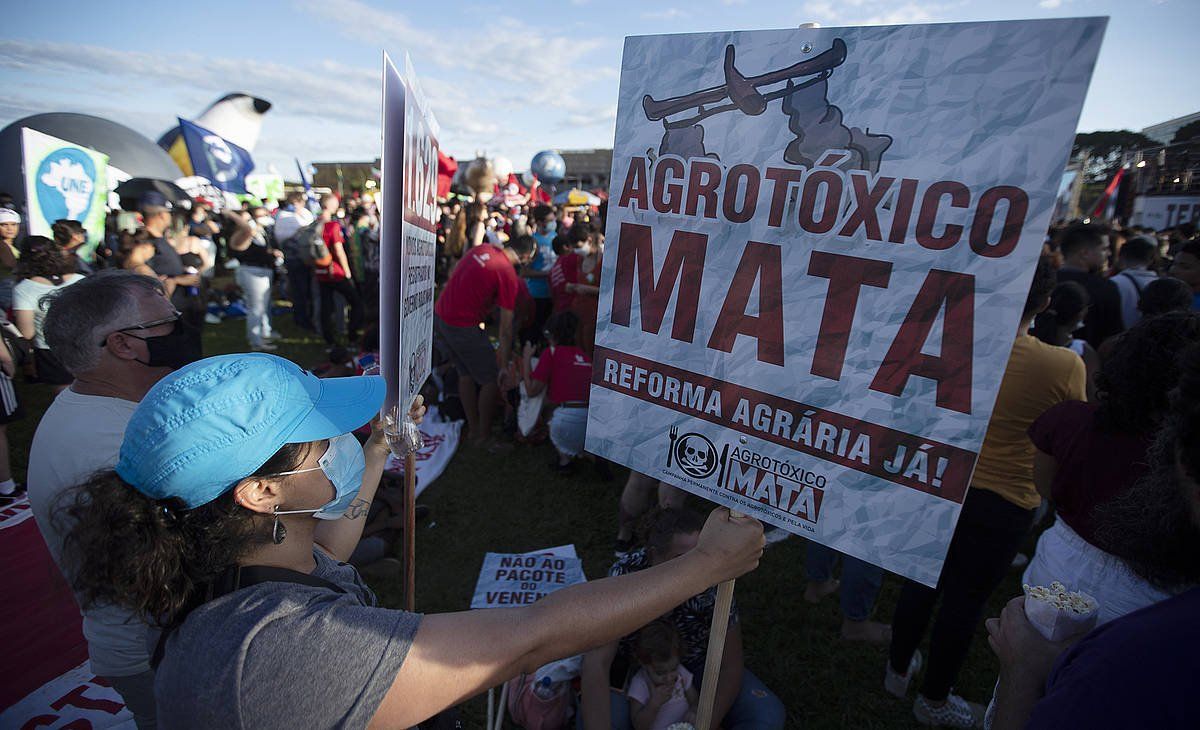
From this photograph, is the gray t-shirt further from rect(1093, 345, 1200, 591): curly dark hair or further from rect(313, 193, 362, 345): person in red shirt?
rect(313, 193, 362, 345): person in red shirt

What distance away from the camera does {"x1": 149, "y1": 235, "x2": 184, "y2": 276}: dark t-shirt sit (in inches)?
246

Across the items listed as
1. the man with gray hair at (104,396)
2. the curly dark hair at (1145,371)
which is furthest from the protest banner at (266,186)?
the curly dark hair at (1145,371)

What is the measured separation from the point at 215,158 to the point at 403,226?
1618cm

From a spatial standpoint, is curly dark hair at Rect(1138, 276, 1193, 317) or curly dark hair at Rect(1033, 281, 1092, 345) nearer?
curly dark hair at Rect(1033, 281, 1092, 345)

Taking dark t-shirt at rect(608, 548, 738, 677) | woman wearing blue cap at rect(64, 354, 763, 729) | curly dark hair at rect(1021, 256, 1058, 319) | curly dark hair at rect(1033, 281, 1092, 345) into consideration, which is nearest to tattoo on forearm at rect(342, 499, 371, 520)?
woman wearing blue cap at rect(64, 354, 763, 729)

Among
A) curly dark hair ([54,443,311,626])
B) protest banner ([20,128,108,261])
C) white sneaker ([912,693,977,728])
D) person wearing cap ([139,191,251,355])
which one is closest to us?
curly dark hair ([54,443,311,626])

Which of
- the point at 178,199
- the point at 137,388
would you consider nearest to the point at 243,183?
the point at 178,199

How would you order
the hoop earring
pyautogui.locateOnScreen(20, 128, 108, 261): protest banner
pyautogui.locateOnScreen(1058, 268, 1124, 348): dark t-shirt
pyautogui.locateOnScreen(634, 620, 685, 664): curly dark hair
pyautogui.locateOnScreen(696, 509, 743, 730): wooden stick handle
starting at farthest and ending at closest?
pyautogui.locateOnScreen(20, 128, 108, 261): protest banner < pyautogui.locateOnScreen(1058, 268, 1124, 348): dark t-shirt < pyautogui.locateOnScreen(634, 620, 685, 664): curly dark hair < pyautogui.locateOnScreen(696, 509, 743, 730): wooden stick handle < the hoop earring

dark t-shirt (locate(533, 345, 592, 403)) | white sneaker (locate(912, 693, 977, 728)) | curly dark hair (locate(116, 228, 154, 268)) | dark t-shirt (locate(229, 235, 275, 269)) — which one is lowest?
white sneaker (locate(912, 693, 977, 728))

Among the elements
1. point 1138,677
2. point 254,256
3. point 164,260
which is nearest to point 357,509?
point 1138,677

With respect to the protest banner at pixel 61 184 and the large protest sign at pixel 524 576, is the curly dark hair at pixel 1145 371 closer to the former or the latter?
the large protest sign at pixel 524 576

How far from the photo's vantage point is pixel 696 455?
1575 mm

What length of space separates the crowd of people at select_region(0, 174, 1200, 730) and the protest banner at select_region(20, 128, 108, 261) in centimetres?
585

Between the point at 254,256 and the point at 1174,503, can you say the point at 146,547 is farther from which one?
the point at 254,256
